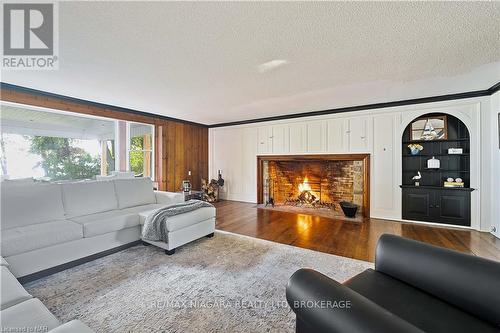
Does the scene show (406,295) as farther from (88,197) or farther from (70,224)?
(88,197)

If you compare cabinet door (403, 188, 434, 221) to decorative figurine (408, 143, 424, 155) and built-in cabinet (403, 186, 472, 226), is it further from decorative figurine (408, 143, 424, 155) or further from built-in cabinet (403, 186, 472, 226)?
decorative figurine (408, 143, 424, 155)

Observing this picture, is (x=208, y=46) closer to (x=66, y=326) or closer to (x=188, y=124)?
(x=66, y=326)

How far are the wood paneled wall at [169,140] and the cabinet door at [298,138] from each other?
291cm

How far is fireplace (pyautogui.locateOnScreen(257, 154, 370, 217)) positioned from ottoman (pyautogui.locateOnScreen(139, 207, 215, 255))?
2.89 m

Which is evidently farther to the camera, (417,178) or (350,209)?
(350,209)

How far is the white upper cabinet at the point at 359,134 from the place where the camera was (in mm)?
4504

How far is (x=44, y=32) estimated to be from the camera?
1.93 meters

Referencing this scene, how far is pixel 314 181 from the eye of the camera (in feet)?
17.9

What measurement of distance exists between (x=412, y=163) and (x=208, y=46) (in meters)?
4.52

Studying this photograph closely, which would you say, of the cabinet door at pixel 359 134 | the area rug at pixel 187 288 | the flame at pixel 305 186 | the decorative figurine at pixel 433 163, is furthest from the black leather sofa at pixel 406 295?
the flame at pixel 305 186

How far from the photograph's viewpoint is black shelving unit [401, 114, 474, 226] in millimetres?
3814

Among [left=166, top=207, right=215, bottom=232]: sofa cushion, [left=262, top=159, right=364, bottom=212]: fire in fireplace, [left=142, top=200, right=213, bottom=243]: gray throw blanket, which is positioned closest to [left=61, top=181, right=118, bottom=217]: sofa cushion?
[left=142, top=200, right=213, bottom=243]: gray throw blanket

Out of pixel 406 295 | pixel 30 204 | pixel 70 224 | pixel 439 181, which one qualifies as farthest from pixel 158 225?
pixel 439 181

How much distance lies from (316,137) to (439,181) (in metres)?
2.53
